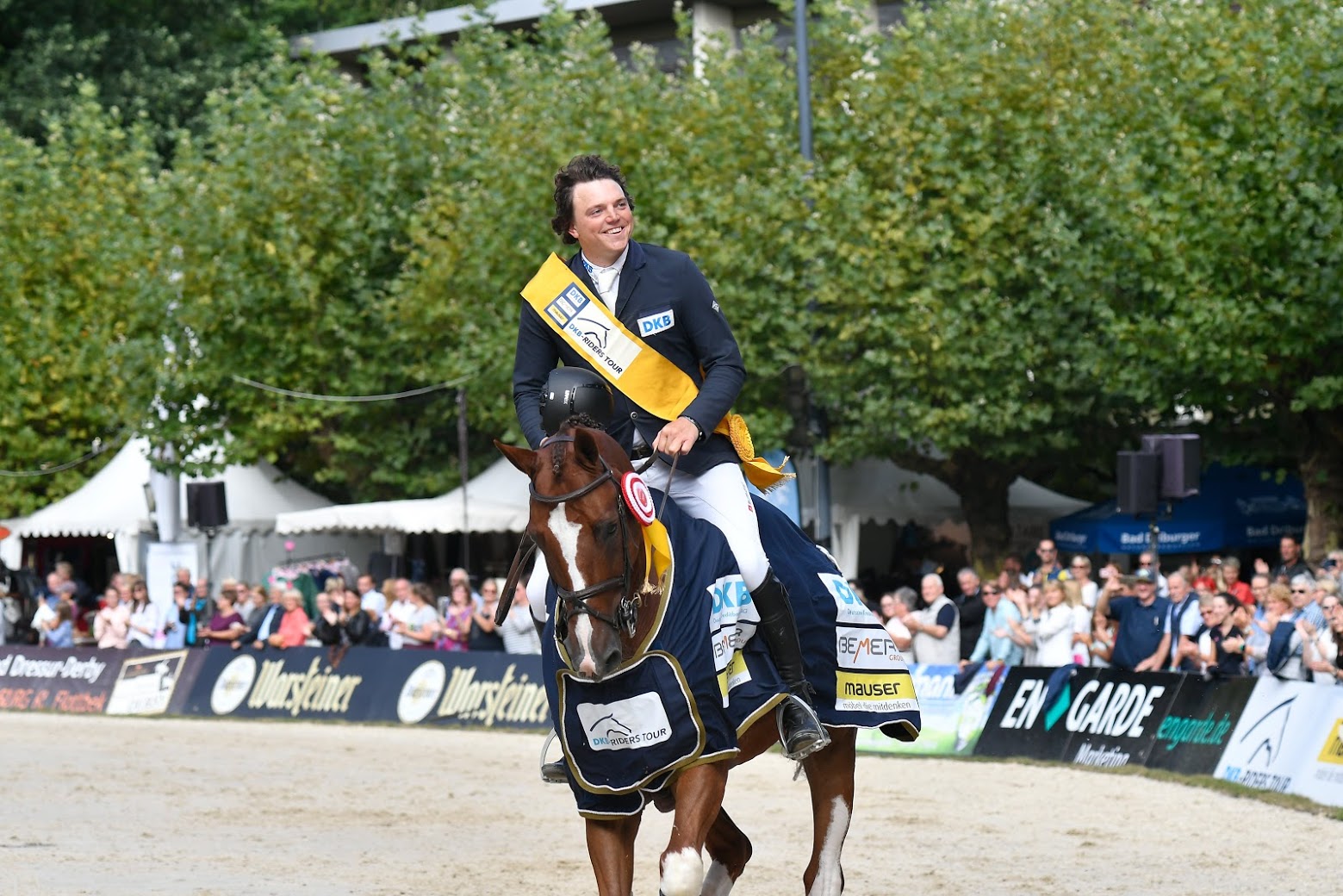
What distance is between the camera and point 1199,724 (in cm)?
1595

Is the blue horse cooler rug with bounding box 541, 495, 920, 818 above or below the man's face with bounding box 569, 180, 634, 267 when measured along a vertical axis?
below

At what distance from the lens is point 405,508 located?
91.6 ft

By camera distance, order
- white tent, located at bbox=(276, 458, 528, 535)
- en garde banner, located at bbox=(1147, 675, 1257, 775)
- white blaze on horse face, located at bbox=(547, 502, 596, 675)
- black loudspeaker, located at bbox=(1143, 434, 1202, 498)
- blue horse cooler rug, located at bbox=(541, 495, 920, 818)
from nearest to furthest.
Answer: white blaze on horse face, located at bbox=(547, 502, 596, 675), blue horse cooler rug, located at bbox=(541, 495, 920, 818), en garde banner, located at bbox=(1147, 675, 1257, 775), black loudspeaker, located at bbox=(1143, 434, 1202, 498), white tent, located at bbox=(276, 458, 528, 535)

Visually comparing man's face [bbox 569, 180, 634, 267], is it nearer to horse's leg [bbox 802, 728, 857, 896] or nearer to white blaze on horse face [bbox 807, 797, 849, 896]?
horse's leg [bbox 802, 728, 857, 896]

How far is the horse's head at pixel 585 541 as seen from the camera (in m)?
6.78

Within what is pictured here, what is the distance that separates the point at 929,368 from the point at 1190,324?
3778 millimetres

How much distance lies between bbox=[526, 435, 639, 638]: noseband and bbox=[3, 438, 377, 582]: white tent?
25.0 m

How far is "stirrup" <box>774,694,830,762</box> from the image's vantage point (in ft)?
25.4

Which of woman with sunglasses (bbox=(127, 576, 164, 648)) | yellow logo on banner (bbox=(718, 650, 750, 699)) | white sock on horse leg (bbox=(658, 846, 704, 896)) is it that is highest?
yellow logo on banner (bbox=(718, 650, 750, 699))

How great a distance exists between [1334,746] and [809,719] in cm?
744

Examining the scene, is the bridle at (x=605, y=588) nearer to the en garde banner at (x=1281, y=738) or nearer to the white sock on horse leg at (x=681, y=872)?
the white sock on horse leg at (x=681, y=872)

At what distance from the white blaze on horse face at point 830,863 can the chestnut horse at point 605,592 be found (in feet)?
3.97

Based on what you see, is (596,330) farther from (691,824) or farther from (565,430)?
(691,824)

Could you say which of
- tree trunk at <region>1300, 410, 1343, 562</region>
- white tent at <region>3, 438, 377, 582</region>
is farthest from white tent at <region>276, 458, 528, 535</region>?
tree trunk at <region>1300, 410, 1343, 562</region>
